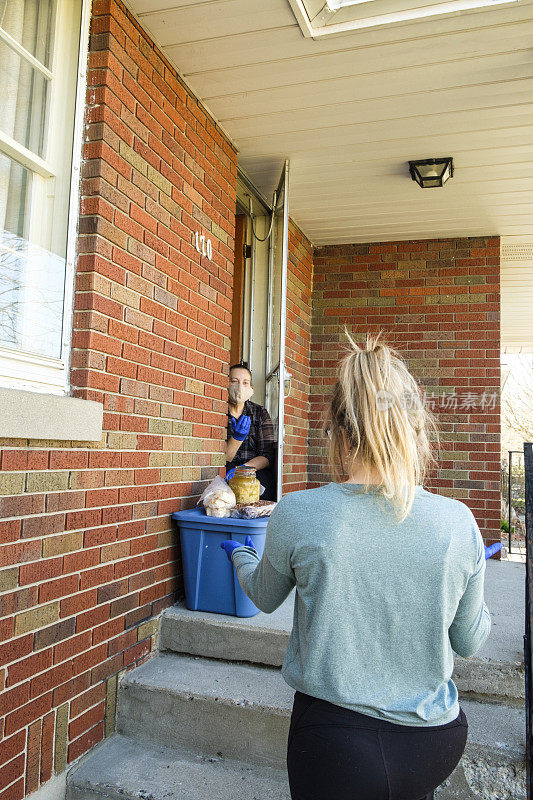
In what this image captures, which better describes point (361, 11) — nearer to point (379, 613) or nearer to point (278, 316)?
point (278, 316)

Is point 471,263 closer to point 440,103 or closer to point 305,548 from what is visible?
point 440,103

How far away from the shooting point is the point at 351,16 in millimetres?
2801

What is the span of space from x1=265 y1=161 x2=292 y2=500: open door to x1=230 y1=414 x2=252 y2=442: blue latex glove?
216 millimetres

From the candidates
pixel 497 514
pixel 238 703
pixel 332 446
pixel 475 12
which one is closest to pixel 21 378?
pixel 332 446

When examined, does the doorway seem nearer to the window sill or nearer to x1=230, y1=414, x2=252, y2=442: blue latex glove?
x1=230, y1=414, x2=252, y2=442: blue latex glove

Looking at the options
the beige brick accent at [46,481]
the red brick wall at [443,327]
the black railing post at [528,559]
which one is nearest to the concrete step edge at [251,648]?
the black railing post at [528,559]

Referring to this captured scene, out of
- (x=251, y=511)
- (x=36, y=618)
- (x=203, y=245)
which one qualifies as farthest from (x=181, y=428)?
(x=36, y=618)

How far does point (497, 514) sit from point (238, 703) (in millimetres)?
3517

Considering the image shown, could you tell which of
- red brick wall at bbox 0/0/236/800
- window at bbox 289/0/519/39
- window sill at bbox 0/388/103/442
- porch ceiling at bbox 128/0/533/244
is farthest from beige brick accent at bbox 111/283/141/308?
window at bbox 289/0/519/39

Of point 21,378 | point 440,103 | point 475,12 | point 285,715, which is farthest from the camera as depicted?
point 440,103

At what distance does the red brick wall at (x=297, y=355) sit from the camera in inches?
207

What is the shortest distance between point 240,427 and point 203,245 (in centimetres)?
128

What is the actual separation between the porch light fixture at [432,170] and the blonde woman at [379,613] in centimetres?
316

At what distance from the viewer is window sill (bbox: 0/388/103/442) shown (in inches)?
79.4
